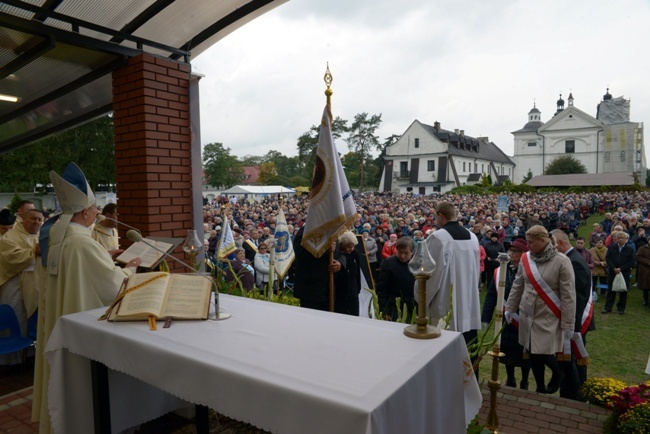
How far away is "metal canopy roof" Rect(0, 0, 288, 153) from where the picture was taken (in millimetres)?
3971

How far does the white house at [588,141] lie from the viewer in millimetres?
72500

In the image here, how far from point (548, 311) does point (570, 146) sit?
83.5 m

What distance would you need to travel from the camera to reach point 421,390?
191 cm

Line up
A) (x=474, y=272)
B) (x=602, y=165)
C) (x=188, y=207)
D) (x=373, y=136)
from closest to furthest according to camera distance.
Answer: (x=188, y=207) → (x=474, y=272) → (x=373, y=136) → (x=602, y=165)

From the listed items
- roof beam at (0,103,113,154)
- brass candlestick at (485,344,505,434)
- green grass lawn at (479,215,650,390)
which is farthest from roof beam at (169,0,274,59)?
green grass lawn at (479,215,650,390)

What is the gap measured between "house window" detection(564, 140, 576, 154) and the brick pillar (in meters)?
84.5

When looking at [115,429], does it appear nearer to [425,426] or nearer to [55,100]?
[425,426]

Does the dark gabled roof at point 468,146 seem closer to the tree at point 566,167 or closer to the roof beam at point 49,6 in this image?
the tree at point 566,167

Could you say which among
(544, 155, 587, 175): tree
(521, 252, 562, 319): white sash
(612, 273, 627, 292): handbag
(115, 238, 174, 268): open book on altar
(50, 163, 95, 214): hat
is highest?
(544, 155, 587, 175): tree

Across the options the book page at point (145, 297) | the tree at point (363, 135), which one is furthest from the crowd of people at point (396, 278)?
the tree at point (363, 135)

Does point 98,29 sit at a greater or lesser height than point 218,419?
greater

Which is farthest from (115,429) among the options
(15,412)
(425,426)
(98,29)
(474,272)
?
(474,272)

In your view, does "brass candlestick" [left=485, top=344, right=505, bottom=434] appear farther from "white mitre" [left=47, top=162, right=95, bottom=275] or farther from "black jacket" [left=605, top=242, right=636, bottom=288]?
"black jacket" [left=605, top=242, right=636, bottom=288]

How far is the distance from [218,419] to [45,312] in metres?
→ 1.67
